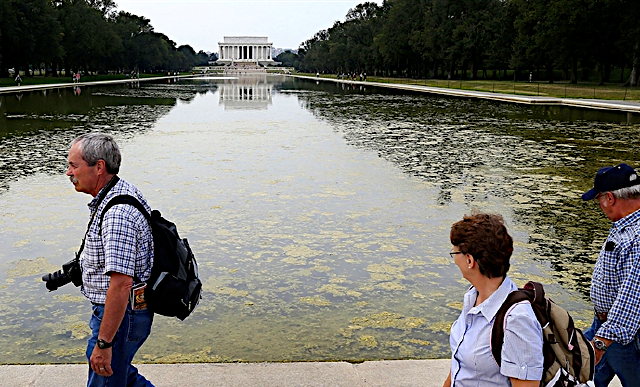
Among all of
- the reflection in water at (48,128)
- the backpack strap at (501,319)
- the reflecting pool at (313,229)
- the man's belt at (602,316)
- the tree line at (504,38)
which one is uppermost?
the tree line at (504,38)

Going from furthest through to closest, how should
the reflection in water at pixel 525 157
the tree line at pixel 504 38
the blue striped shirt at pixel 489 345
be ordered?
the tree line at pixel 504 38 < the reflection in water at pixel 525 157 < the blue striped shirt at pixel 489 345

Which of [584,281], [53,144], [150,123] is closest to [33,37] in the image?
[150,123]

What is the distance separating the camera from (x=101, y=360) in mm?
3262

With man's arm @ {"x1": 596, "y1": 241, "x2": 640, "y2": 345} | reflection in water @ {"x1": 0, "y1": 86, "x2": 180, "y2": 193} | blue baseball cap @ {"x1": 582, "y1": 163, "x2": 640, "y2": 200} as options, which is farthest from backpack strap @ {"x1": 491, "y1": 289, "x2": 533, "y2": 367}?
reflection in water @ {"x1": 0, "y1": 86, "x2": 180, "y2": 193}

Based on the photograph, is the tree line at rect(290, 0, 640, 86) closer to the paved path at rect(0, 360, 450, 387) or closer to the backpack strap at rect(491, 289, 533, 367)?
the paved path at rect(0, 360, 450, 387)

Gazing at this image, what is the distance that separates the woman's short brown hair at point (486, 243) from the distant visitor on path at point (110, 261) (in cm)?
171

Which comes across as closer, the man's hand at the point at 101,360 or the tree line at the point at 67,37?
the man's hand at the point at 101,360

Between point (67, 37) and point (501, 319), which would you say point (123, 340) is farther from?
point (67, 37)

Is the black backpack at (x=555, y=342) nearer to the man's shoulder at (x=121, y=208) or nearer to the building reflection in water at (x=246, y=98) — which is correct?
the man's shoulder at (x=121, y=208)

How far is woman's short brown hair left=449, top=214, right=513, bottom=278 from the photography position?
8.47 feet

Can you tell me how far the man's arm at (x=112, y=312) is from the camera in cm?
321

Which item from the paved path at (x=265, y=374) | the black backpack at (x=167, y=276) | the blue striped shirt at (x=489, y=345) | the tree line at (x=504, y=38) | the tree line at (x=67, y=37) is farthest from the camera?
the tree line at (x=67, y=37)

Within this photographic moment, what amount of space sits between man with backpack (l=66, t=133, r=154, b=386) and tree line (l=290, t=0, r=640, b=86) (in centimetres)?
5932

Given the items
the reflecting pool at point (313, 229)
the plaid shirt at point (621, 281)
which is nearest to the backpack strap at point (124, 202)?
the reflecting pool at point (313, 229)
